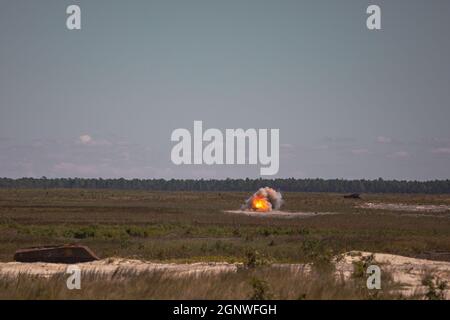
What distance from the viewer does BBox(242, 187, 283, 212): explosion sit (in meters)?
88.1

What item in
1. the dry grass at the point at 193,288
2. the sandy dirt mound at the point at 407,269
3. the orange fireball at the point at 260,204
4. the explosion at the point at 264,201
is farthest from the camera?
the explosion at the point at 264,201

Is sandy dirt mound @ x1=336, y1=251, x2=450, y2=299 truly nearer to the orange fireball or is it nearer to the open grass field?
the open grass field

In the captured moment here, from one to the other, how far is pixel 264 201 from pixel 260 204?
108 centimetres

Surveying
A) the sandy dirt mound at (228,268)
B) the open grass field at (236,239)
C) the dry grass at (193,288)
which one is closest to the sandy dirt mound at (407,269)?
the sandy dirt mound at (228,268)

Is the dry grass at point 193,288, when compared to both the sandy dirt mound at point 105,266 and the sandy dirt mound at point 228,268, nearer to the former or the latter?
the sandy dirt mound at point 228,268

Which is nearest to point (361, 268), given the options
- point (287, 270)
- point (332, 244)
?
point (287, 270)

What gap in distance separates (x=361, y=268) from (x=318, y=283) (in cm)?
455

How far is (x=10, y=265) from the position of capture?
30.0 meters

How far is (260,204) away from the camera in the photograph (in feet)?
289

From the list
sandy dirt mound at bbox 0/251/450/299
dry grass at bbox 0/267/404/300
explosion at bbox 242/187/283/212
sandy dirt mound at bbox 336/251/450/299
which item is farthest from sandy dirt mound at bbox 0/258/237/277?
explosion at bbox 242/187/283/212

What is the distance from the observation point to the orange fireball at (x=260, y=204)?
288 feet

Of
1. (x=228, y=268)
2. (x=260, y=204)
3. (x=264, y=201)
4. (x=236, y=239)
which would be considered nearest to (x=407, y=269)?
(x=228, y=268)

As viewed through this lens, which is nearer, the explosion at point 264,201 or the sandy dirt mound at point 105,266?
the sandy dirt mound at point 105,266

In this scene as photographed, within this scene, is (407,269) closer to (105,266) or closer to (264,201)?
(105,266)
